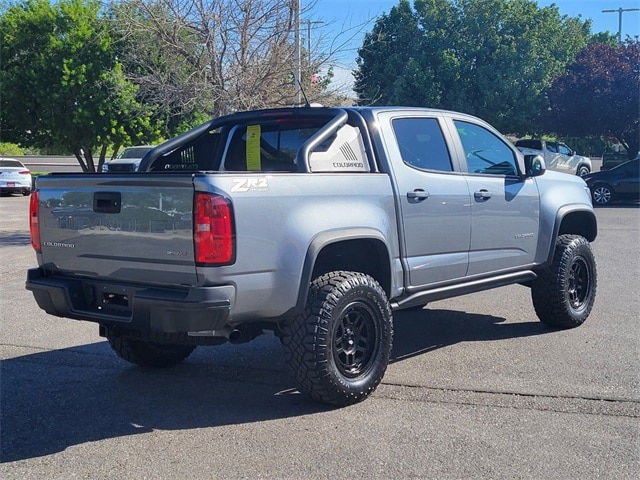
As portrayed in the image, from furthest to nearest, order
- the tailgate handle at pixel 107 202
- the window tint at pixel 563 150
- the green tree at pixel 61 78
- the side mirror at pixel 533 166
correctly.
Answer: the window tint at pixel 563 150 → the green tree at pixel 61 78 → the side mirror at pixel 533 166 → the tailgate handle at pixel 107 202

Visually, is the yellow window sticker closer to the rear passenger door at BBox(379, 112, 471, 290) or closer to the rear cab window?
the rear cab window

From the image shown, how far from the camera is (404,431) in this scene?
15.5 ft

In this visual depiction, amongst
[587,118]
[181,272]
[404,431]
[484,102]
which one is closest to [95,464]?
[181,272]

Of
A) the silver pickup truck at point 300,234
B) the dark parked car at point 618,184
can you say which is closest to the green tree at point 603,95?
the dark parked car at point 618,184

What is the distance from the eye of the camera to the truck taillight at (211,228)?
14.6 ft

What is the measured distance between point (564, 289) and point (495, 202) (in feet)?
4.11

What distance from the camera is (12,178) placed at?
92.6 ft

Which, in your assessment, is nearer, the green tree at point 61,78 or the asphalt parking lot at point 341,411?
the asphalt parking lot at point 341,411

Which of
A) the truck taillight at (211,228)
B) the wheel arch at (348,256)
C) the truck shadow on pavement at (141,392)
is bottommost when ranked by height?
the truck shadow on pavement at (141,392)

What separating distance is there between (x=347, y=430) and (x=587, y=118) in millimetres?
28448

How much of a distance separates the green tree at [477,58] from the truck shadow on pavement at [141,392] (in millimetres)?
31621

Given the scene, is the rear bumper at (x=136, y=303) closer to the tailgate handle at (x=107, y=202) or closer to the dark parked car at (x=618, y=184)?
the tailgate handle at (x=107, y=202)

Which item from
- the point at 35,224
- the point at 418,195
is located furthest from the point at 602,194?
the point at 35,224

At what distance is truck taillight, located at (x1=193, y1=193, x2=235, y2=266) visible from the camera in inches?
175
